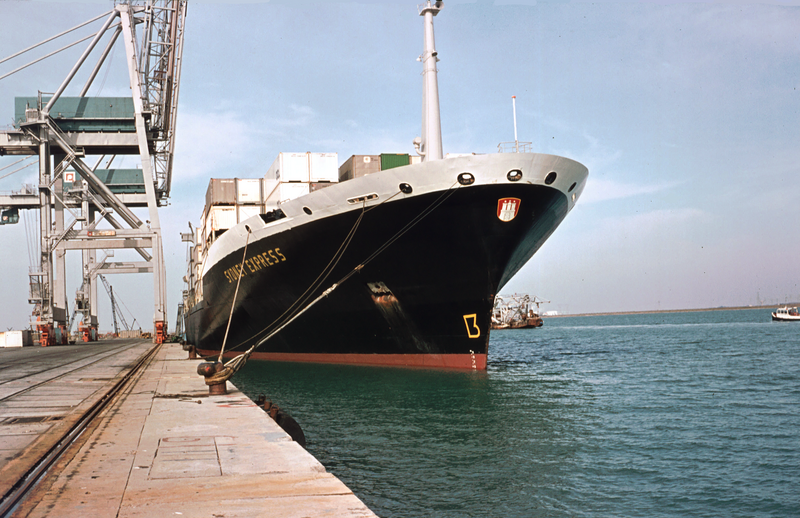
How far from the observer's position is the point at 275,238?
67.9 feet

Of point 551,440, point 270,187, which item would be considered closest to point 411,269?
point 551,440

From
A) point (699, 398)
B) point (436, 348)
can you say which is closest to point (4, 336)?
point (436, 348)

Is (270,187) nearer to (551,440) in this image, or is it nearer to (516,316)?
(551,440)

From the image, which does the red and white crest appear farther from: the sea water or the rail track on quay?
the rail track on quay

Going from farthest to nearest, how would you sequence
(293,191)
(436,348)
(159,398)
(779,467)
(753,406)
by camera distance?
(293,191) → (436,348) → (753,406) → (159,398) → (779,467)

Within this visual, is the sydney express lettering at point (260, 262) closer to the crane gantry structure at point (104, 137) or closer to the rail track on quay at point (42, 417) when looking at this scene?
the rail track on quay at point (42, 417)

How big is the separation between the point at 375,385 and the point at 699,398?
872 centimetres

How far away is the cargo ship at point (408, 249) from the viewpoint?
17.6 meters

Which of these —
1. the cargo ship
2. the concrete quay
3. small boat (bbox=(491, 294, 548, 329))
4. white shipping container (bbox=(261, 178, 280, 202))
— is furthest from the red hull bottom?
small boat (bbox=(491, 294, 548, 329))

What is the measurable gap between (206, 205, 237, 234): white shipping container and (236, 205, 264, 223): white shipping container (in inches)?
9.3

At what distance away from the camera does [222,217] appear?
2738cm

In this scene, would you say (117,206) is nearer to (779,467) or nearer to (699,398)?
(699,398)

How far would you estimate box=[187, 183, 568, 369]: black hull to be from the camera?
18031mm

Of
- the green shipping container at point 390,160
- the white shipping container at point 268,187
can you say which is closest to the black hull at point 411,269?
the white shipping container at point 268,187
